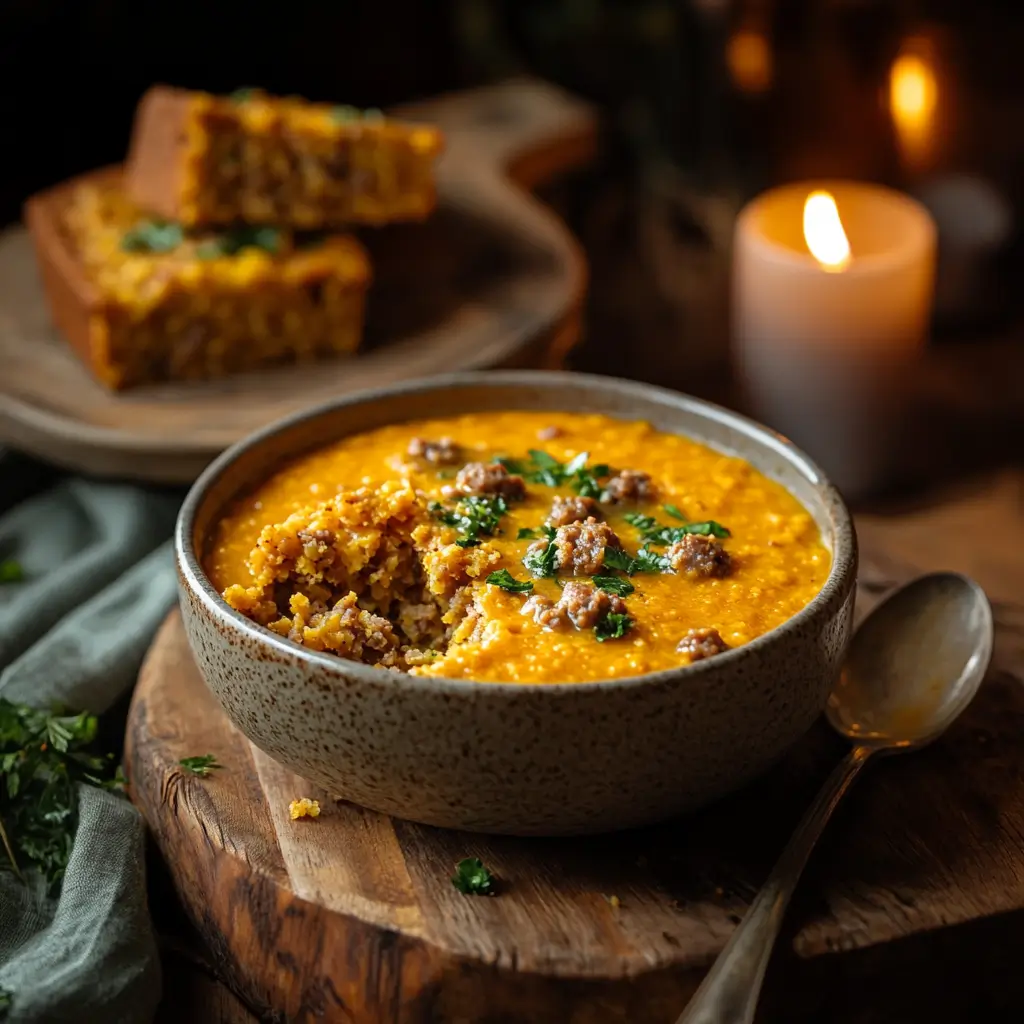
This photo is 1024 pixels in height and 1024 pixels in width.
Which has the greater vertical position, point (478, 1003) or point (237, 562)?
point (237, 562)

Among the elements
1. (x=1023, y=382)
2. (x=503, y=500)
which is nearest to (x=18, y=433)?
(x=503, y=500)

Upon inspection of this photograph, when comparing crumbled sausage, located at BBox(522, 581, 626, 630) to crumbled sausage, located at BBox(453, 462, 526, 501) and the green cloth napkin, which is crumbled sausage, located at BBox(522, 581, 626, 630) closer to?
crumbled sausage, located at BBox(453, 462, 526, 501)

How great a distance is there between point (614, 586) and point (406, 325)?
1.78 m

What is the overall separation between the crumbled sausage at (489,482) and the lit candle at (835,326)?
162 centimetres

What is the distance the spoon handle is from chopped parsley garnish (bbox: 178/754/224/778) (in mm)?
885

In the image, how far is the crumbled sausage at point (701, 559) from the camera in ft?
7.07

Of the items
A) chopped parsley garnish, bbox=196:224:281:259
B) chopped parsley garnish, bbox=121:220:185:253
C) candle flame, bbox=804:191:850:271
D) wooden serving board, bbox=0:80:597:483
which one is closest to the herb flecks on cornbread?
wooden serving board, bbox=0:80:597:483

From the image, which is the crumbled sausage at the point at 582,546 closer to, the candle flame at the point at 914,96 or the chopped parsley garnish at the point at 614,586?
the chopped parsley garnish at the point at 614,586

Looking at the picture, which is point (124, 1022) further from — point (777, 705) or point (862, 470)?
point (862, 470)

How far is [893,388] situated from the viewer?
3781 millimetres

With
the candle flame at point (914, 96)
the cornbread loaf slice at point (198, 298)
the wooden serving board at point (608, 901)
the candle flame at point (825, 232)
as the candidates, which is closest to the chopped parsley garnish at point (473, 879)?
the wooden serving board at point (608, 901)

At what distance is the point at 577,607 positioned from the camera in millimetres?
2020

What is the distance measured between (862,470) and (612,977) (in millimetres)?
2257

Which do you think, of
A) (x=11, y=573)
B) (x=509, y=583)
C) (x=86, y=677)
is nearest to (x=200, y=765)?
(x=86, y=677)
